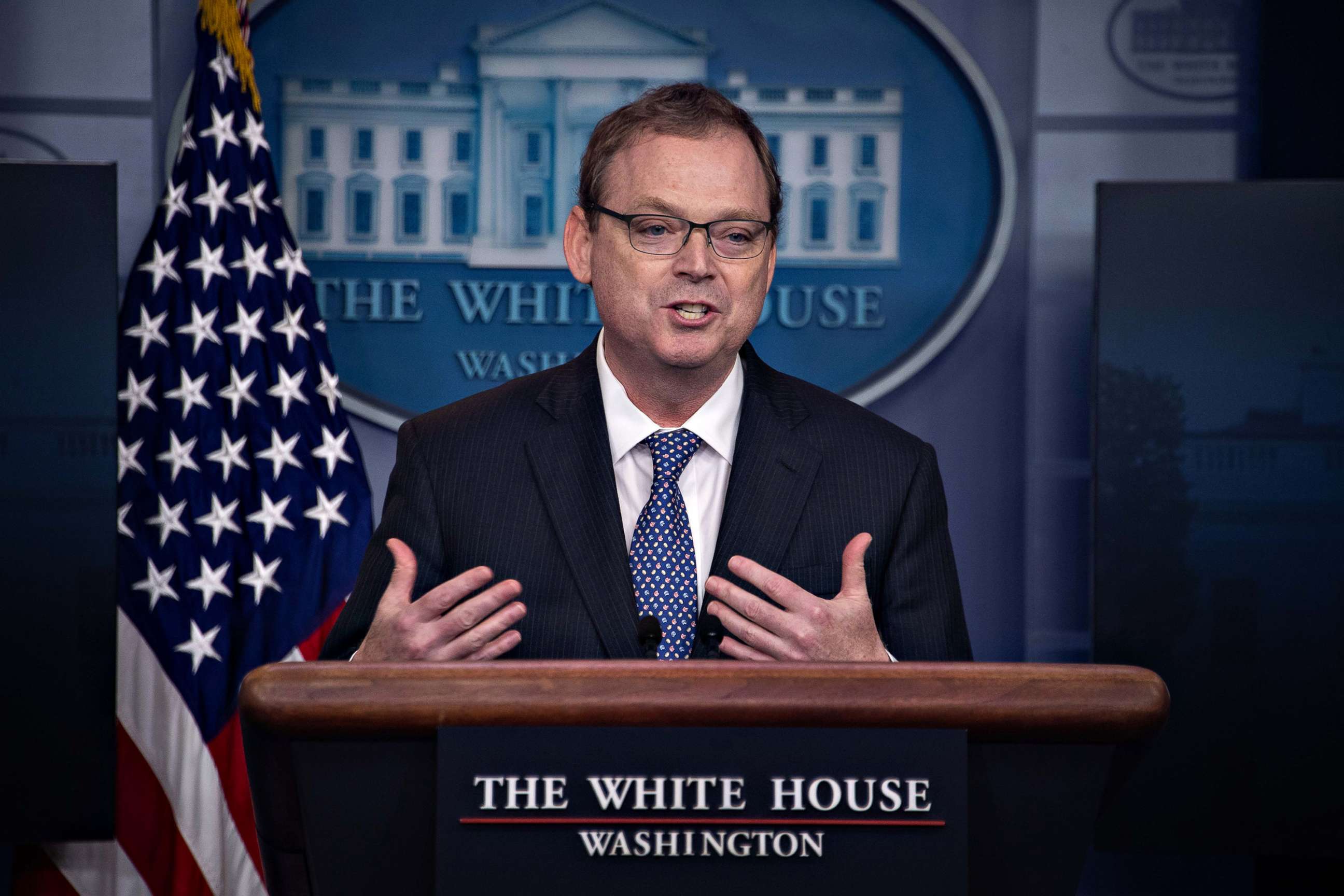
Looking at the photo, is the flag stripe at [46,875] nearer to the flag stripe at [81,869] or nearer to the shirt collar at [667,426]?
the flag stripe at [81,869]

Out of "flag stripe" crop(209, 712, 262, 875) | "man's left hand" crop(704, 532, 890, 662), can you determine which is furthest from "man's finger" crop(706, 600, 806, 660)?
"flag stripe" crop(209, 712, 262, 875)

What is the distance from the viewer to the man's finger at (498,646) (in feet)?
3.73

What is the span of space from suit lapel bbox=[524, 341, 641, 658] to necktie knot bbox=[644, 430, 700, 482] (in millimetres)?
65

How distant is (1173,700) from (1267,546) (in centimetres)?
43

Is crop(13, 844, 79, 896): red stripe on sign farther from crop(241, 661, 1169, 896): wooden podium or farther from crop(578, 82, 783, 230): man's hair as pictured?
crop(241, 661, 1169, 896): wooden podium

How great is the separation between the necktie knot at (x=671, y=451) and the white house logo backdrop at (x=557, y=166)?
5.10 ft

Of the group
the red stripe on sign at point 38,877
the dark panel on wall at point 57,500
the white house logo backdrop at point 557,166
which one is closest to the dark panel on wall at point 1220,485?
the white house logo backdrop at point 557,166

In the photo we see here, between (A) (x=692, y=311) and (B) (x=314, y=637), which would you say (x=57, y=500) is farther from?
(A) (x=692, y=311)

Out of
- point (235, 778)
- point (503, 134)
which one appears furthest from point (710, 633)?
point (503, 134)

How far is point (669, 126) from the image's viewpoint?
1688 millimetres

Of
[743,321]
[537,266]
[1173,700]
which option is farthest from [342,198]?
[1173,700]

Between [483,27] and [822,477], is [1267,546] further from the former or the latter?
[483,27]

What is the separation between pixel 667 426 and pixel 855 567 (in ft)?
2.03

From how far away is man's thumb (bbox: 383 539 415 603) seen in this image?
1219 mm
